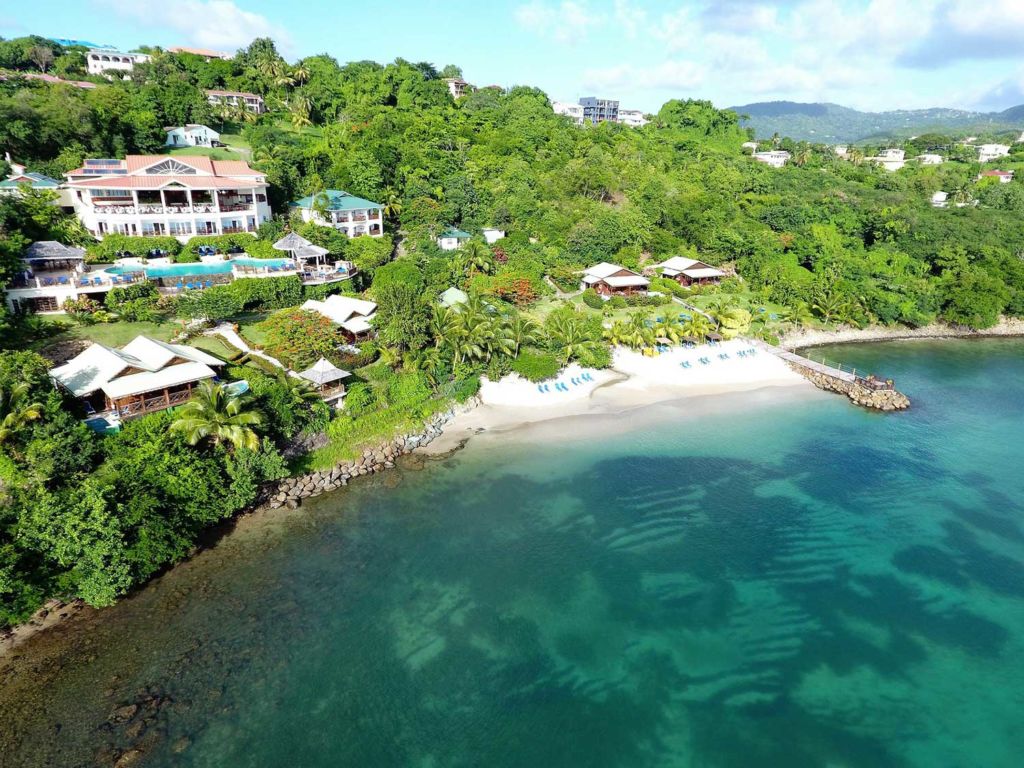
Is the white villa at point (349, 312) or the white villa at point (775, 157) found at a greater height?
the white villa at point (775, 157)

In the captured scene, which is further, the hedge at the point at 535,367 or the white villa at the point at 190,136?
the white villa at the point at 190,136

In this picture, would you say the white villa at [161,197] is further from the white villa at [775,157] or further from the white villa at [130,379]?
the white villa at [775,157]

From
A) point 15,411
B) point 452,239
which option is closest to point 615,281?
point 452,239

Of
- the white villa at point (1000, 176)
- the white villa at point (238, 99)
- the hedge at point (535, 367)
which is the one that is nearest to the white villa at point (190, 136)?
the white villa at point (238, 99)

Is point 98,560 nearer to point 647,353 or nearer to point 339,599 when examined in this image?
point 339,599

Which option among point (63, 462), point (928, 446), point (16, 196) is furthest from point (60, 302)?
point (928, 446)

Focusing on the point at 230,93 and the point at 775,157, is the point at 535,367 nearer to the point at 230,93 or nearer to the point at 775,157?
the point at 230,93

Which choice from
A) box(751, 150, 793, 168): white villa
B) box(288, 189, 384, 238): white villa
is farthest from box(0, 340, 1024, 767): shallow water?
box(751, 150, 793, 168): white villa

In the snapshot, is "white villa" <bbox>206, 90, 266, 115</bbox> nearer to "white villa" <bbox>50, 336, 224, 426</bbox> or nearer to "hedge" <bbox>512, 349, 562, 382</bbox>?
"white villa" <bbox>50, 336, 224, 426</bbox>
